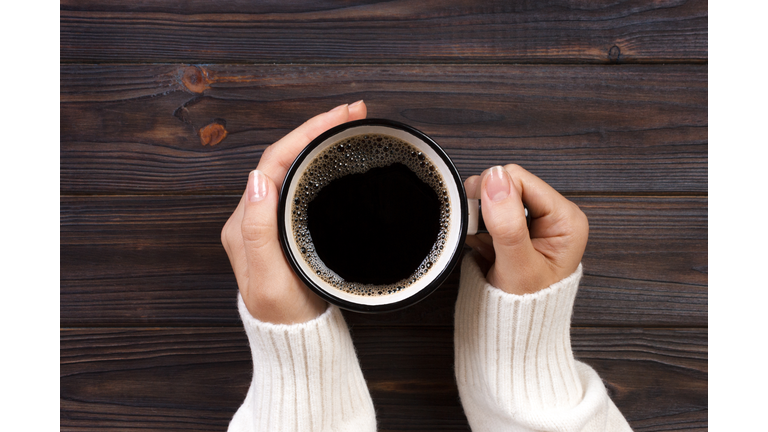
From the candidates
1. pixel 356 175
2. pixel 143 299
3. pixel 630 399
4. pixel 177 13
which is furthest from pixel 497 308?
pixel 177 13

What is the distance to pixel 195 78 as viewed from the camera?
89 centimetres

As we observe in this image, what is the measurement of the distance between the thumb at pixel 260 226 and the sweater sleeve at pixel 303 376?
4.7 inches

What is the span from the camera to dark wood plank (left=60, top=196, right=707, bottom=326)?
90cm

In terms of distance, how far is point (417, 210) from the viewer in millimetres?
705

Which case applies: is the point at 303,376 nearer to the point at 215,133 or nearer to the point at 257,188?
the point at 257,188

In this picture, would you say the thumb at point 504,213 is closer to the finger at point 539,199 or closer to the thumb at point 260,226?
the finger at point 539,199

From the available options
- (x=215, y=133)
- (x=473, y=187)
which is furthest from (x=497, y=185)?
(x=215, y=133)

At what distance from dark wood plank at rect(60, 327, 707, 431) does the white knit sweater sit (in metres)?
0.10

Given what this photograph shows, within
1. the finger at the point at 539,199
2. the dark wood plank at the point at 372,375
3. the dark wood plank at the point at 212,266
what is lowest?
the dark wood plank at the point at 372,375

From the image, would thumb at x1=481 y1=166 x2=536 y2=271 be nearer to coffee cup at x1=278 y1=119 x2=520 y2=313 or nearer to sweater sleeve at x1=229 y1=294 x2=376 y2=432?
coffee cup at x1=278 y1=119 x2=520 y2=313

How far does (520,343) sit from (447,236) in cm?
25

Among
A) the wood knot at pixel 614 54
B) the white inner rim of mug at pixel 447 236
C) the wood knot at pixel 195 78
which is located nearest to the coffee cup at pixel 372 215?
the white inner rim of mug at pixel 447 236

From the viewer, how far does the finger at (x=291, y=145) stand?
706 millimetres

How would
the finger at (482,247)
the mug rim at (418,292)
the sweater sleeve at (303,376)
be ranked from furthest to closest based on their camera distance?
the finger at (482,247), the sweater sleeve at (303,376), the mug rim at (418,292)
